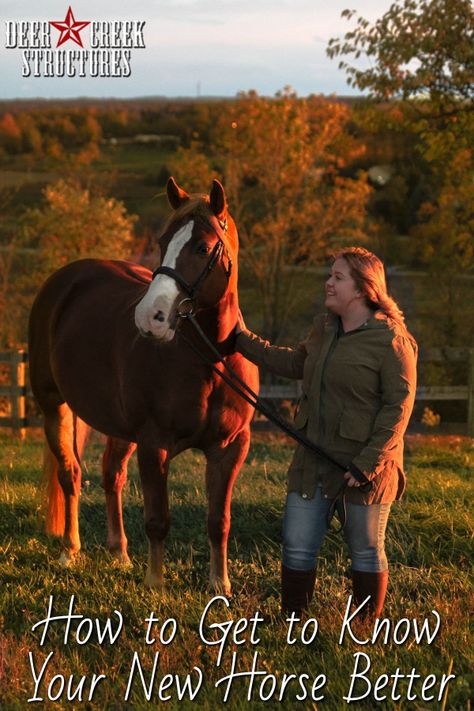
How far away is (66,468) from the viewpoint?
245 inches

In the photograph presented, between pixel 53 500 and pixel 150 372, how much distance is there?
1.85 meters

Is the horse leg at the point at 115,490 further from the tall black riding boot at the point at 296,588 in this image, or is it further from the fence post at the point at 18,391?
the fence post at the point at 18,391

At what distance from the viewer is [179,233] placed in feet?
14.4

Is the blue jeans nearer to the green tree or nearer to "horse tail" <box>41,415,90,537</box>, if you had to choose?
"horse tail" <box>41,415,90,537</box>

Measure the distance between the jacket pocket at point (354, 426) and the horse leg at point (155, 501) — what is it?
1.21 m

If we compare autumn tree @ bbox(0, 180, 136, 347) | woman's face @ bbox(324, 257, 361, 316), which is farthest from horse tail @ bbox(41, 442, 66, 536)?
autumn tree @ bbox(0, 180, 136, 347)

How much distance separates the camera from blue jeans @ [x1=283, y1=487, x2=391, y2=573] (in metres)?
4.12

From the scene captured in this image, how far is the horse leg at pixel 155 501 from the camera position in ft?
15.9

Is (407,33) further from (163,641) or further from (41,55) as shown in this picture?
(163,641)

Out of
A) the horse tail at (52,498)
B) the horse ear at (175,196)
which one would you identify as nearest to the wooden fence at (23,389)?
the horse tail at (52,498)

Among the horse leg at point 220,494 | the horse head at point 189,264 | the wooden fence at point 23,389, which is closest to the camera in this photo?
the horse head at point 189,264

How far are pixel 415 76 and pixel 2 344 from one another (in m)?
11.3

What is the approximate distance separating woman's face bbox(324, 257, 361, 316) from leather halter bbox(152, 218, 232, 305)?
637 mm

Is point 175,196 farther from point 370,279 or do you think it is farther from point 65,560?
point 65,560
